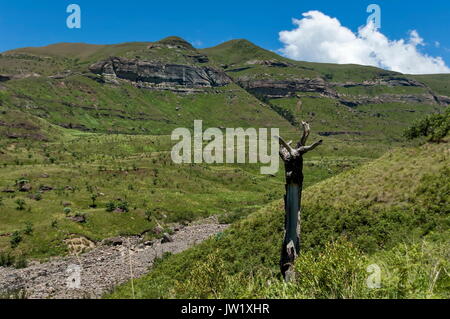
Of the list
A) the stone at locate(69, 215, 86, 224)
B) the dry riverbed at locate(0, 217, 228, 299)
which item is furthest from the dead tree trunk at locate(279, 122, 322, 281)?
the stone at locate(69, 215, 86, 224)

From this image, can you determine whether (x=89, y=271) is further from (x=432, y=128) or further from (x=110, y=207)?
(x=432, y=128)

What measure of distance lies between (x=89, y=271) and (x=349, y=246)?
31.0 m

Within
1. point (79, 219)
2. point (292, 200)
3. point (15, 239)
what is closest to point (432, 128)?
point (292, 200)

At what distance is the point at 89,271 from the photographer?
110 feet

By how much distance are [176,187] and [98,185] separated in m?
17.5

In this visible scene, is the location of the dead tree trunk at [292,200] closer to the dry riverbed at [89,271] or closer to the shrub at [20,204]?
the dry riverbed at [89,271]

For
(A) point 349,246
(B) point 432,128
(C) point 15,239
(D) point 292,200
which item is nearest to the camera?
(A) point 349,246

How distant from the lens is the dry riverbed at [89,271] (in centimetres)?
2748

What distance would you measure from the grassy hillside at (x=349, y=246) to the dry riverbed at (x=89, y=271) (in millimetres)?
4152

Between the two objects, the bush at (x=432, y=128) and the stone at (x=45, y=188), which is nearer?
the bush at (x=432, y=128)

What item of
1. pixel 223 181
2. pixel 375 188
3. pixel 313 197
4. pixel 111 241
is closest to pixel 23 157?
pixel 223 181

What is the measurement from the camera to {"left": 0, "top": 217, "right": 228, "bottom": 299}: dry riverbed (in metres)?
27.5

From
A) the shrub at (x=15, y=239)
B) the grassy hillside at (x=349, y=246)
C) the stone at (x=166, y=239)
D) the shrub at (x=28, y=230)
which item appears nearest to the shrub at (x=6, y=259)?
the shrub at (x=15, y=239)
